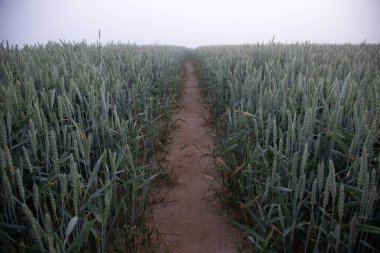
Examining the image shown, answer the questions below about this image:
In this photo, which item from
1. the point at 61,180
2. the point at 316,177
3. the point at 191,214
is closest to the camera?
the point at 61,180

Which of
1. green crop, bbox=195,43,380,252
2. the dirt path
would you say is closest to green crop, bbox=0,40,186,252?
the dirt path

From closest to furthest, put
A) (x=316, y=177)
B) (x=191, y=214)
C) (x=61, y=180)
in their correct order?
(x=61, y=180)
(x=316, y=177)
(x=191, y=214)

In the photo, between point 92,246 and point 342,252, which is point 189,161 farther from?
point 342,252

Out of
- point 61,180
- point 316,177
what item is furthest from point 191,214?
point 61,180

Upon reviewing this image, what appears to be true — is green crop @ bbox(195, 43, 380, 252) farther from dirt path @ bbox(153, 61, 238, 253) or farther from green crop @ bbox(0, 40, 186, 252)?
green crop @ bbox(0, 40, 186, 252)

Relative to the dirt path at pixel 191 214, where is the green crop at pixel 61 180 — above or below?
above

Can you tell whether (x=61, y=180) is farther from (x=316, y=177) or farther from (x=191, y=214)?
(x=191, y=214)

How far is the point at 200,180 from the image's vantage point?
8.58 feet

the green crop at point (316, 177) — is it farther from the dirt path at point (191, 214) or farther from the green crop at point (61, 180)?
the green crop at point (61, 180)

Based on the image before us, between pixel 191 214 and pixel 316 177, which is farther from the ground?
pixel 316 177

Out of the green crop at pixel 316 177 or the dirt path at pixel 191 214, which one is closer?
the green crop at pixel 316 177

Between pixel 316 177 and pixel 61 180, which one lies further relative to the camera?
pixel 316 177

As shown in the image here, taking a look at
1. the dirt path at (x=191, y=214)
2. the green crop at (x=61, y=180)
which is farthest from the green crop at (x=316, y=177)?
the green crop at (x=61, y=180)

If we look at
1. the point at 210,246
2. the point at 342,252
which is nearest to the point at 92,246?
the point at 210,246
